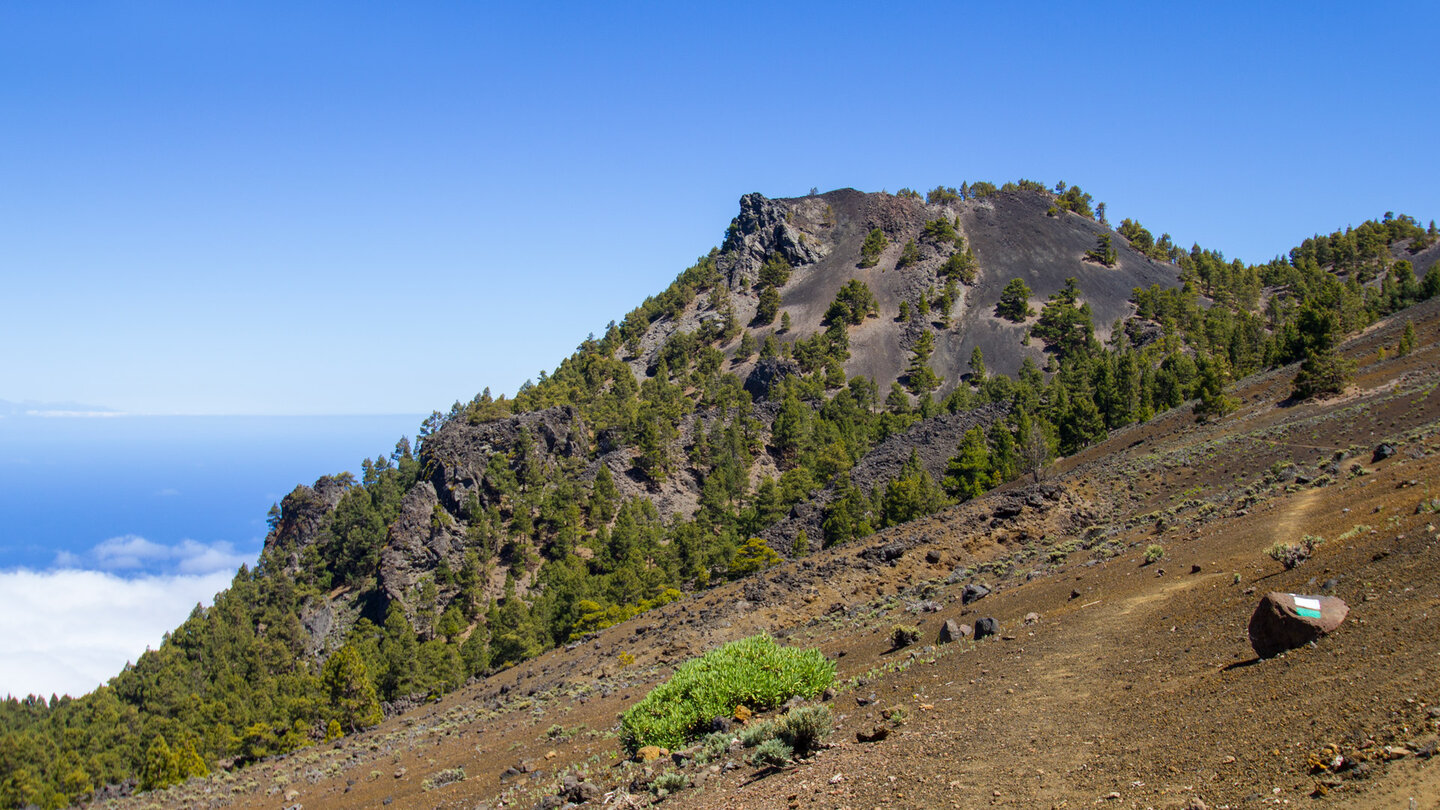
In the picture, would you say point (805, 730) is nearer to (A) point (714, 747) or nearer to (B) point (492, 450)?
(A) point (714, 747)

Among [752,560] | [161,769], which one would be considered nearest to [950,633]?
[752,560]

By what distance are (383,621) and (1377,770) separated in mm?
95124

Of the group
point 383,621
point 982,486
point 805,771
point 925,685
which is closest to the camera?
point 805,771

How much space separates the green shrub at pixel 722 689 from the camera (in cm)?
1369

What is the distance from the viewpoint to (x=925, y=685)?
12898mm

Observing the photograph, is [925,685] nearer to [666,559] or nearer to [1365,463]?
[1365,463]

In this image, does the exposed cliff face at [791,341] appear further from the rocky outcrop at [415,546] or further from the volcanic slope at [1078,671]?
the volcanic slope at [1078,671]

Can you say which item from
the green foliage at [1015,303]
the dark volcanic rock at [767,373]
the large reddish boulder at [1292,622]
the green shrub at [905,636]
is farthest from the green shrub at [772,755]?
the green foliage at [1015,303]

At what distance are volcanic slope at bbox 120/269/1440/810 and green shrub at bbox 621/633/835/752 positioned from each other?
29.5 inches

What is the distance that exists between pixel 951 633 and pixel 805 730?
724 centimetres

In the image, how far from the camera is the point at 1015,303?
458 feet

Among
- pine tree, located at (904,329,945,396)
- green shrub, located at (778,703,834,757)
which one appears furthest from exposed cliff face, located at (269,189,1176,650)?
green shrub, located at (778,703,834,757)

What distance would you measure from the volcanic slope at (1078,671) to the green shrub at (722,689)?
0.75 meters

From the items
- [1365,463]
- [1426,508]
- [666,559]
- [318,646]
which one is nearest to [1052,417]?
[666,559]
